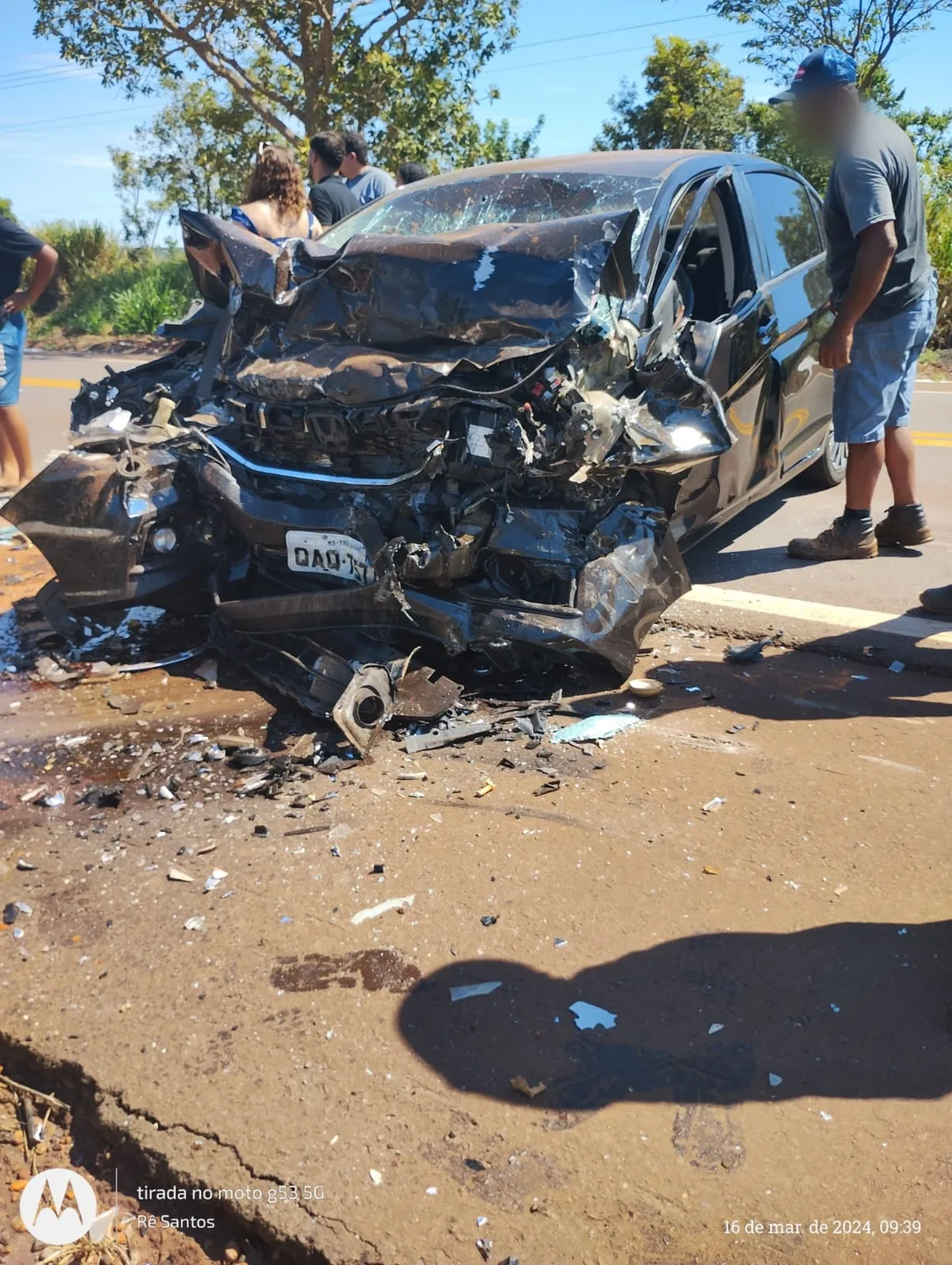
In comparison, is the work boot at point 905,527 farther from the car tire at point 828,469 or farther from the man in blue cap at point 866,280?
the car tire at point 828,469

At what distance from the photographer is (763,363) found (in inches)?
185

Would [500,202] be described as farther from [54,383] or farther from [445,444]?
[54,383]

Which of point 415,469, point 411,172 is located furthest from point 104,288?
point 415,469

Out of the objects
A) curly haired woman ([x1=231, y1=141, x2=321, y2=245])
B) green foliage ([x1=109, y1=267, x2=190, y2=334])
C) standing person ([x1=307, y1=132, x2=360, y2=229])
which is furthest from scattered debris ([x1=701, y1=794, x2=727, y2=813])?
green foliage ([x1=109, y1=267, x2=190, y2=334])

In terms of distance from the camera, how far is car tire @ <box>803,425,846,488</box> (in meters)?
→ 6.56

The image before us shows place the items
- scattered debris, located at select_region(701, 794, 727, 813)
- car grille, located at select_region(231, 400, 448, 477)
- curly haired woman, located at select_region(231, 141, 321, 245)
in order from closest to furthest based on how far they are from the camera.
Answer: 1. scattered debris, located at select_region(701, 794, 727, 813)
2. car grille, located at select_region(231, 400, 448, 477)
3. curly haired woman, located at select_region(231, 141, 321, 245)

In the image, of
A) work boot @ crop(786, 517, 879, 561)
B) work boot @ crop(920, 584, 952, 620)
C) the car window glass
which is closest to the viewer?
work boot @ crop(920, 584, 952, 620)

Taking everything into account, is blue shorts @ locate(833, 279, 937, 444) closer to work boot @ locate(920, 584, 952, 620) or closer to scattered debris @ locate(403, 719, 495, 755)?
work boot @ locate(920, 584, 952, 620)

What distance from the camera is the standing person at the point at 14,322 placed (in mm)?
6777

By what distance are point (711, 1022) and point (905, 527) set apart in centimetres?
391

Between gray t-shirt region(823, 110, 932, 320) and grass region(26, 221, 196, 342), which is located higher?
grass region(26, 221, 196, 342)

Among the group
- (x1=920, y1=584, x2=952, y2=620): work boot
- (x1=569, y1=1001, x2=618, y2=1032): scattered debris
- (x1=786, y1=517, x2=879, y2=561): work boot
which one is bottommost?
(x1=569, y1=1001, x2=618, y2=1032): scattered debris

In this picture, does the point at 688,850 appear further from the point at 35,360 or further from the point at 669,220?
the point at 35,360

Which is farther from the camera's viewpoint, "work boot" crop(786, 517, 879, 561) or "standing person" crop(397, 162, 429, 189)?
"standing person" crop(397, 162, 429, 189)
